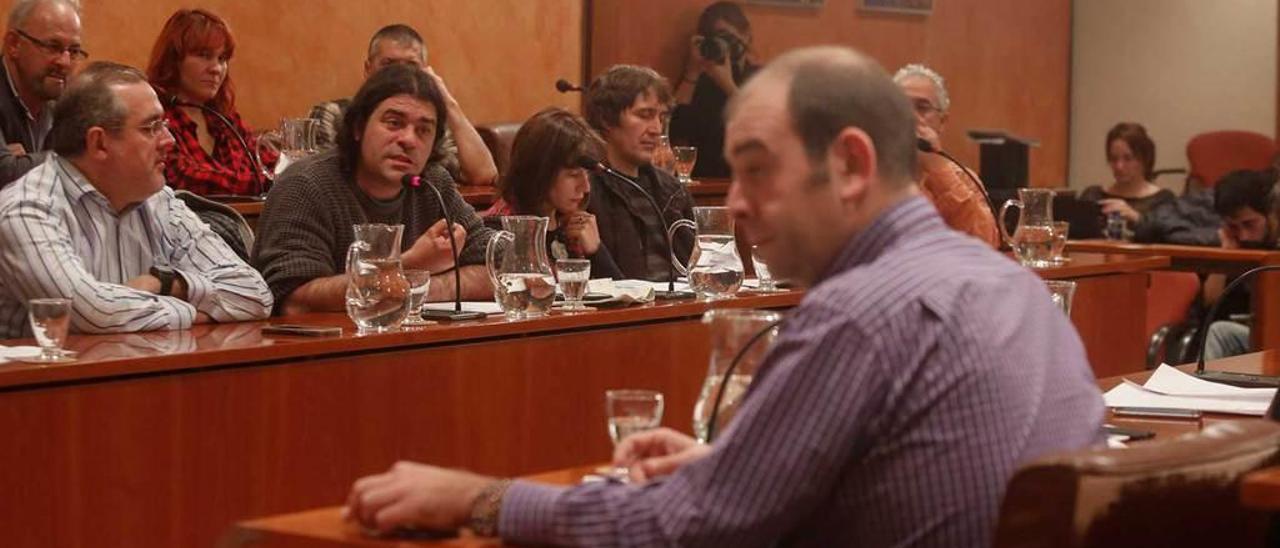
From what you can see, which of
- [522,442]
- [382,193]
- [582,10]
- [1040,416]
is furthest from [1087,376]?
[582,10]

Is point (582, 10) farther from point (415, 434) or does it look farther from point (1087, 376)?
point (1087, 376)

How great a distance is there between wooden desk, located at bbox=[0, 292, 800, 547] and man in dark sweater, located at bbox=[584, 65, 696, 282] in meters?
1.04

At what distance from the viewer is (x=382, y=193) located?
13.7 ft

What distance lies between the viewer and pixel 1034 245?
500cm

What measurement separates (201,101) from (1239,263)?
3226 mm

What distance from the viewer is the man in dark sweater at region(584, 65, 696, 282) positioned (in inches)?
197

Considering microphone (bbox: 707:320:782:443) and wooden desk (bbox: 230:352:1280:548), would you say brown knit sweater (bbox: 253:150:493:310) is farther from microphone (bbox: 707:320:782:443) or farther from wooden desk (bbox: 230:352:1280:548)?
wooden desk (bbox: 230:352:1280:548)

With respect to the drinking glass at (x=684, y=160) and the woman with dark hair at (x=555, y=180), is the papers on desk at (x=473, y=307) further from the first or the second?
the drinking glass at (x=684, y=160)

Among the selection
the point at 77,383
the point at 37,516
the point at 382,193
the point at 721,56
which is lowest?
the point at 37,516

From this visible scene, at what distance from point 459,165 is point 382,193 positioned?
8.12ft

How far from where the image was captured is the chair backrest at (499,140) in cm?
708

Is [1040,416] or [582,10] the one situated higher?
[582,10]

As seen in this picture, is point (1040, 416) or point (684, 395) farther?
point (684, 395)

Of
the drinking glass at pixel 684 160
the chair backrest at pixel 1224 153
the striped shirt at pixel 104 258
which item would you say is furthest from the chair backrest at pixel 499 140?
the chair backrest at pixel 1224 153
